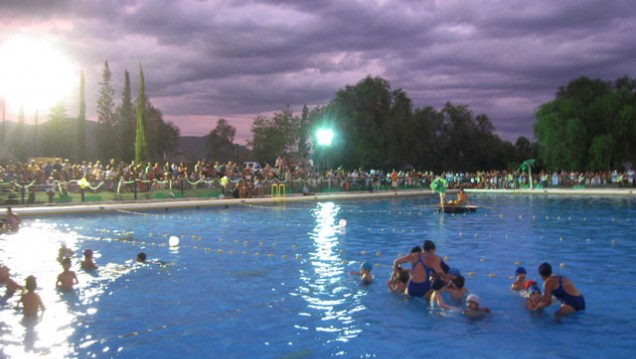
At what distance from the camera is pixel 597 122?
49250 mm

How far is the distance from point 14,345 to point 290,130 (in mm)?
63807

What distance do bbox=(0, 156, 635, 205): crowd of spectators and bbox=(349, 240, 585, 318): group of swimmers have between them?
22040mm

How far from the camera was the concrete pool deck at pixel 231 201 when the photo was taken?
24.7m

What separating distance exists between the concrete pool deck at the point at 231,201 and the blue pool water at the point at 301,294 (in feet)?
9.19

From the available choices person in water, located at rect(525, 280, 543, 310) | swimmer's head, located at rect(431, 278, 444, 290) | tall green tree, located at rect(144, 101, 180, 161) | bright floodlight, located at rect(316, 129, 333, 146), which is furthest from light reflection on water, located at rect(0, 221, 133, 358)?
tall green tree, located at rect(144, 101, 180, 161)

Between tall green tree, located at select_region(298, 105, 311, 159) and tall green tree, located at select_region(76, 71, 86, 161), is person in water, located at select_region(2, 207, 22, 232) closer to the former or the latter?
tall green tree, located at select_region(298, 105, 311, 159)

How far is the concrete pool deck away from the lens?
80.9ft

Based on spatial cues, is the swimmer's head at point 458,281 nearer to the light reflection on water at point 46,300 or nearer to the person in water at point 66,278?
the light reflection on water at point 46,300

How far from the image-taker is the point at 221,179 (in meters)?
32.5

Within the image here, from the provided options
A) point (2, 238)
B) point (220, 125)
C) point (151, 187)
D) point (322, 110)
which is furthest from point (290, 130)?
point (2, 238)

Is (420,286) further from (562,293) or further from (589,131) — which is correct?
(589,131)

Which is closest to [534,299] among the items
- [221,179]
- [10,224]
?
[10,224]

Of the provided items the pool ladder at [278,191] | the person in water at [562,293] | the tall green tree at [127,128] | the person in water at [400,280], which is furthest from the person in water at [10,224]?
the tall green tree at [127,128]

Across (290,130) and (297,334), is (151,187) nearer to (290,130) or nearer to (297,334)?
(297,334)
